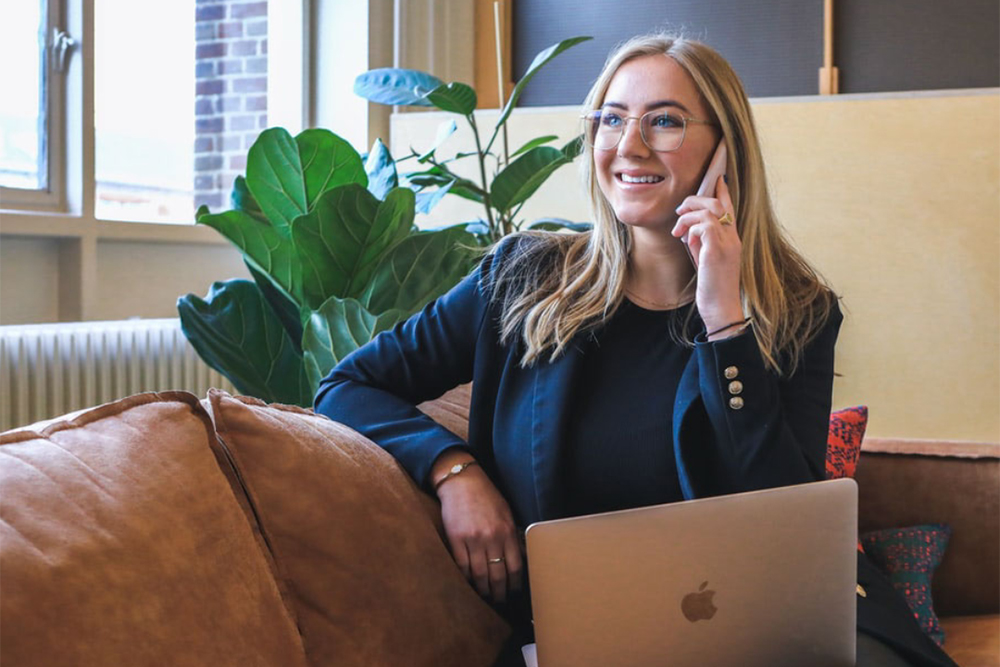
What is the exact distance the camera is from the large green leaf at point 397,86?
2.73 metres

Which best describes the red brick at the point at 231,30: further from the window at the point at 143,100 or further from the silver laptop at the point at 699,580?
the silver laptop at the point at 699,580

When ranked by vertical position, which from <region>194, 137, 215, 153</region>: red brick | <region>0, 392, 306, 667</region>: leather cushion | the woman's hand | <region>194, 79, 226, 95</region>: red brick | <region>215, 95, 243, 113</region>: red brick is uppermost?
<region>194, 79, 226, 95</region>: red brick

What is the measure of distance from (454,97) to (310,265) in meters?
0.67

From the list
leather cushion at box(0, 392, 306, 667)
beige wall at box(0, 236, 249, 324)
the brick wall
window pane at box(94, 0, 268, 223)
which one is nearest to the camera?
leather cushion at box(0, 392, 306, 667)

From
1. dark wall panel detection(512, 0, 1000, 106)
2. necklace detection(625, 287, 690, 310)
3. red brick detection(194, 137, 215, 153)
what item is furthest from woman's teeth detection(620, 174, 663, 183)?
red brick detection(194, 137, 215, 153)

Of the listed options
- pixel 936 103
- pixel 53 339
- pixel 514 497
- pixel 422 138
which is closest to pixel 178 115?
pixel 422 138

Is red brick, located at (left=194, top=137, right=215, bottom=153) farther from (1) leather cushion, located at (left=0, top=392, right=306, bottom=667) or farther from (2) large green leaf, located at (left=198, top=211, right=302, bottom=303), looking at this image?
(1) leather cushion, located at (left=0, top=392, right=306, bottom=667)

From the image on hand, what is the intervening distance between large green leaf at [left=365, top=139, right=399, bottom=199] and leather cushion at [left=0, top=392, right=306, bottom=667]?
4.65 ft

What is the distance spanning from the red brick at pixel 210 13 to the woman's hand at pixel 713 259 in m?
3.12

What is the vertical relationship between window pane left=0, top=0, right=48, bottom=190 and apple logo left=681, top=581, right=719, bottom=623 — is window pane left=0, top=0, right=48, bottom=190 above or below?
above

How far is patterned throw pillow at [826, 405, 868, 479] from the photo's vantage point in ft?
6.48

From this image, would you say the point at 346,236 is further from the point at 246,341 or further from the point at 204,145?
the point at 204,145

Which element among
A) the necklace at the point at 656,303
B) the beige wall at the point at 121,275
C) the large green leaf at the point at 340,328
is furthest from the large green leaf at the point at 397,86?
the necklace at the point at 656,303

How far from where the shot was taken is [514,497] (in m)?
1.53
